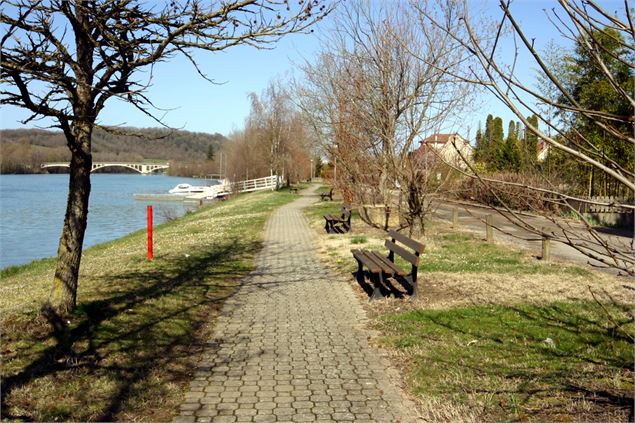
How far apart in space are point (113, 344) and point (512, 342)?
4019 millimetres

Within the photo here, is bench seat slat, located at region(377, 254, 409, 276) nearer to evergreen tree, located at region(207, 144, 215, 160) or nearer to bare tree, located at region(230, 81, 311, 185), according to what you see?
bare tree, located at region(230, 81, 311, 185)

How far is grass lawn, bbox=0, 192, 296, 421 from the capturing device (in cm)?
452

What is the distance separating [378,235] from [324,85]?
4.93 meters

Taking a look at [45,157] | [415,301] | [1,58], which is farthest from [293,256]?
[45,157]

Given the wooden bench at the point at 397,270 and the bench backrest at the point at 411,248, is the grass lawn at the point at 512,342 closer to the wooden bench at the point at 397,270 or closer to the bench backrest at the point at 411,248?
the wooden bench at the point at 397,270

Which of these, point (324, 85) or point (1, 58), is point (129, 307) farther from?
point (324, 85)

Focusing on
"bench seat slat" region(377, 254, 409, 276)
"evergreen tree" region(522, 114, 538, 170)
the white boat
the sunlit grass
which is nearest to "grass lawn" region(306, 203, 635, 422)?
the sunlit grass

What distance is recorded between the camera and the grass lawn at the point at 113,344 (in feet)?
14.8

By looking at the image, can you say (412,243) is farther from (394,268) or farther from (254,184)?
(254,184)

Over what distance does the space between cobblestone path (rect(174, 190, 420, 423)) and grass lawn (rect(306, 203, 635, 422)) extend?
0.30 meters

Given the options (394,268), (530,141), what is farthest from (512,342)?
(530,141)

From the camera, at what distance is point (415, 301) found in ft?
27.3

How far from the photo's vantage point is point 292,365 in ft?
18.6

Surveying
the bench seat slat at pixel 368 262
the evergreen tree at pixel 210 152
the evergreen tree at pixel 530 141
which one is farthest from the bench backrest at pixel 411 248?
the evergreen tree at pixel 210 152
